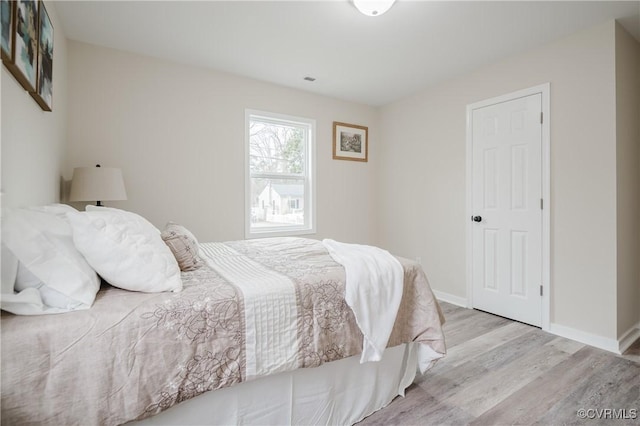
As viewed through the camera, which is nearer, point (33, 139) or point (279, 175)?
point (33, 139)

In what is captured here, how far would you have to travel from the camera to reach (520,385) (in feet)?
6.32

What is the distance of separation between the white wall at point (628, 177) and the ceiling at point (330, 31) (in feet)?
0.85

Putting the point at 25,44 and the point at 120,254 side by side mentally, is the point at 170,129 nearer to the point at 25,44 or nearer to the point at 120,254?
the point at 25,44

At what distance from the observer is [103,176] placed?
239cm

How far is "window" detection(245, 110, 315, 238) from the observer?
11.8 ft

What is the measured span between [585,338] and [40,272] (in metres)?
3.51

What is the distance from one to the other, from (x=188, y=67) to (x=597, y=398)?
411cm

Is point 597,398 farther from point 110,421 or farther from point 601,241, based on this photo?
point 110,421

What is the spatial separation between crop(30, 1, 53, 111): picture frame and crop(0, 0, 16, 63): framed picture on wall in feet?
1.30

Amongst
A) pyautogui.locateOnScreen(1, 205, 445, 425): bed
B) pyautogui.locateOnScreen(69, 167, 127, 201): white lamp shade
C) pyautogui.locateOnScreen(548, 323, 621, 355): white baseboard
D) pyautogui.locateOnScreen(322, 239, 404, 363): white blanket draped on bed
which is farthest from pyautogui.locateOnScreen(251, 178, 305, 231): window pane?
pyautogui.locateOnScreen(548, 323, 621, 355): white baseboard

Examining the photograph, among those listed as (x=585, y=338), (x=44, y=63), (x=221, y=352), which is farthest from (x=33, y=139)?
(x=585, y=338)

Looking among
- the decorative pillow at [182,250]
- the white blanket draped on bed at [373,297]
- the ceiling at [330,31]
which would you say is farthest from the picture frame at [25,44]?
the white blanket draped on bed at [373,297]

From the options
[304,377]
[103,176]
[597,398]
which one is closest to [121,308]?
[304,377]

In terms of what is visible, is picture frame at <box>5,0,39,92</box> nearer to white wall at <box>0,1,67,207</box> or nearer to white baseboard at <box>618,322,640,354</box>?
white wall at <box>0,1,67,207</box>
